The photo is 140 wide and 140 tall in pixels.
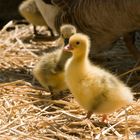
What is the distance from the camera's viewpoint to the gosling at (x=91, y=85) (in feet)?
10.0

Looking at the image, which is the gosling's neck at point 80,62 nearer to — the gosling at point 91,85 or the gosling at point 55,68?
the gosling at point 91,85

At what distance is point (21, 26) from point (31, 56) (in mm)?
1330

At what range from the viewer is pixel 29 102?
11.6ft

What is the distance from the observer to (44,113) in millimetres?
3330

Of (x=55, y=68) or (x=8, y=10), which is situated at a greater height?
(x=8, y=10)

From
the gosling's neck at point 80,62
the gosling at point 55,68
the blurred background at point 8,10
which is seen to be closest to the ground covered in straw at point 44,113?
the gosling at point 55,68

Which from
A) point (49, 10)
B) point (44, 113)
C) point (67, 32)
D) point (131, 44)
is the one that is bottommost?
point (44, 113)

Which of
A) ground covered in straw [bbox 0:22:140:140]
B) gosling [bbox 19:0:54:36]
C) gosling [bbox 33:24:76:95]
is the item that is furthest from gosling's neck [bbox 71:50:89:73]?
gosling [bbox 19:0:54:36]

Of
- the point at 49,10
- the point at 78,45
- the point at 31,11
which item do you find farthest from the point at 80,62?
the point at 31,11

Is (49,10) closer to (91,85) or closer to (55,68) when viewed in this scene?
(55,68)

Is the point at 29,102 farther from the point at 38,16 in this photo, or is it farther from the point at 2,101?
the point at 38,16

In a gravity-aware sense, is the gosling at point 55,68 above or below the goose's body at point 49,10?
below

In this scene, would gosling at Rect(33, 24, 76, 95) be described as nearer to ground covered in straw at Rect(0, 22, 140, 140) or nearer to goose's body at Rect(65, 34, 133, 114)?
ground covered in straw at Rect(0, 22, 140, 140)

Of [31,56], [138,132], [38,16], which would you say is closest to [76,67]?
[138,132]
